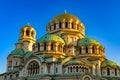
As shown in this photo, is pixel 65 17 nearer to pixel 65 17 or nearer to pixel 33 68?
pixel 65 17

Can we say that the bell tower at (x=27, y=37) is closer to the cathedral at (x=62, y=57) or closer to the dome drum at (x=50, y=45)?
the cathedral at (x=62, y=57)

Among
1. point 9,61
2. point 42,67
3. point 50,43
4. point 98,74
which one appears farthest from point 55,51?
point 9,61

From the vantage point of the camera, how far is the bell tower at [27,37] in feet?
200

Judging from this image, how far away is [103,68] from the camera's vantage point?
4900cm

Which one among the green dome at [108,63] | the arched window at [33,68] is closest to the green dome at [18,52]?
the arched window at [33,68]

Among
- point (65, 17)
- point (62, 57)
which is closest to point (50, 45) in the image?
point (62, 57)

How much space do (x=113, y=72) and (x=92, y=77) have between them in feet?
22.1

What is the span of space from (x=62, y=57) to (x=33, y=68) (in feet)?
20.2

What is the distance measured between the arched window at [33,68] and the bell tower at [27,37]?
38.9 ft

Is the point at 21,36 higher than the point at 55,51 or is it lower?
higher

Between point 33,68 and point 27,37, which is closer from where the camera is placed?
point 33,68

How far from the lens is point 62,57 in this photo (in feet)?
166

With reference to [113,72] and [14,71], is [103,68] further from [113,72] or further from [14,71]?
[14,71]

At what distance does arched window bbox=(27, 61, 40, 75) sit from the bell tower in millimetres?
11853
